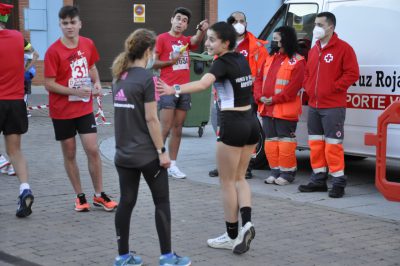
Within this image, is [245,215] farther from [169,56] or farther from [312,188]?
[169,56]

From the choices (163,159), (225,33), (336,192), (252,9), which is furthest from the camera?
(252,9)

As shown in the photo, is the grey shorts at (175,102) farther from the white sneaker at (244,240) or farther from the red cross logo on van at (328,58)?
the white sneaker at (244,240)

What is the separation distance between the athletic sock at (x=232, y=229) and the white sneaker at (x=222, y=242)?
1.4 inches

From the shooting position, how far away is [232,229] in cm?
607

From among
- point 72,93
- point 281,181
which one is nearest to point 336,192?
point 281,181

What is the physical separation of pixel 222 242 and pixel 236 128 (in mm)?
970

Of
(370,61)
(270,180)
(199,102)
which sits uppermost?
(370,61)

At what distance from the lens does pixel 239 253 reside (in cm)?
593

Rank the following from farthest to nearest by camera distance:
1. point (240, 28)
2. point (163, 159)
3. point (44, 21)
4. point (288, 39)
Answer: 1. point (44, 21)
2. point (240, 28)
3. point (288, 39)
4. point (163, 159)

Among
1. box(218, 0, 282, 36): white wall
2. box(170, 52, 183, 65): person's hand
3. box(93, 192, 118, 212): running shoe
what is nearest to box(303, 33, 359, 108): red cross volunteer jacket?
box(170, 52, 183, 65): person's hand

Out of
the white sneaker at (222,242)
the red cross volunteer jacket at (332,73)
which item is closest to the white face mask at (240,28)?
the red cross volunteer jacket at (332,73)

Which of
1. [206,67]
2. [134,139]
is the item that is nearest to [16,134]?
[134,139]

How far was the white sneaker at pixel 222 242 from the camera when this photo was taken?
6089 mm

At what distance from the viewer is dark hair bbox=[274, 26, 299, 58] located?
855cm
